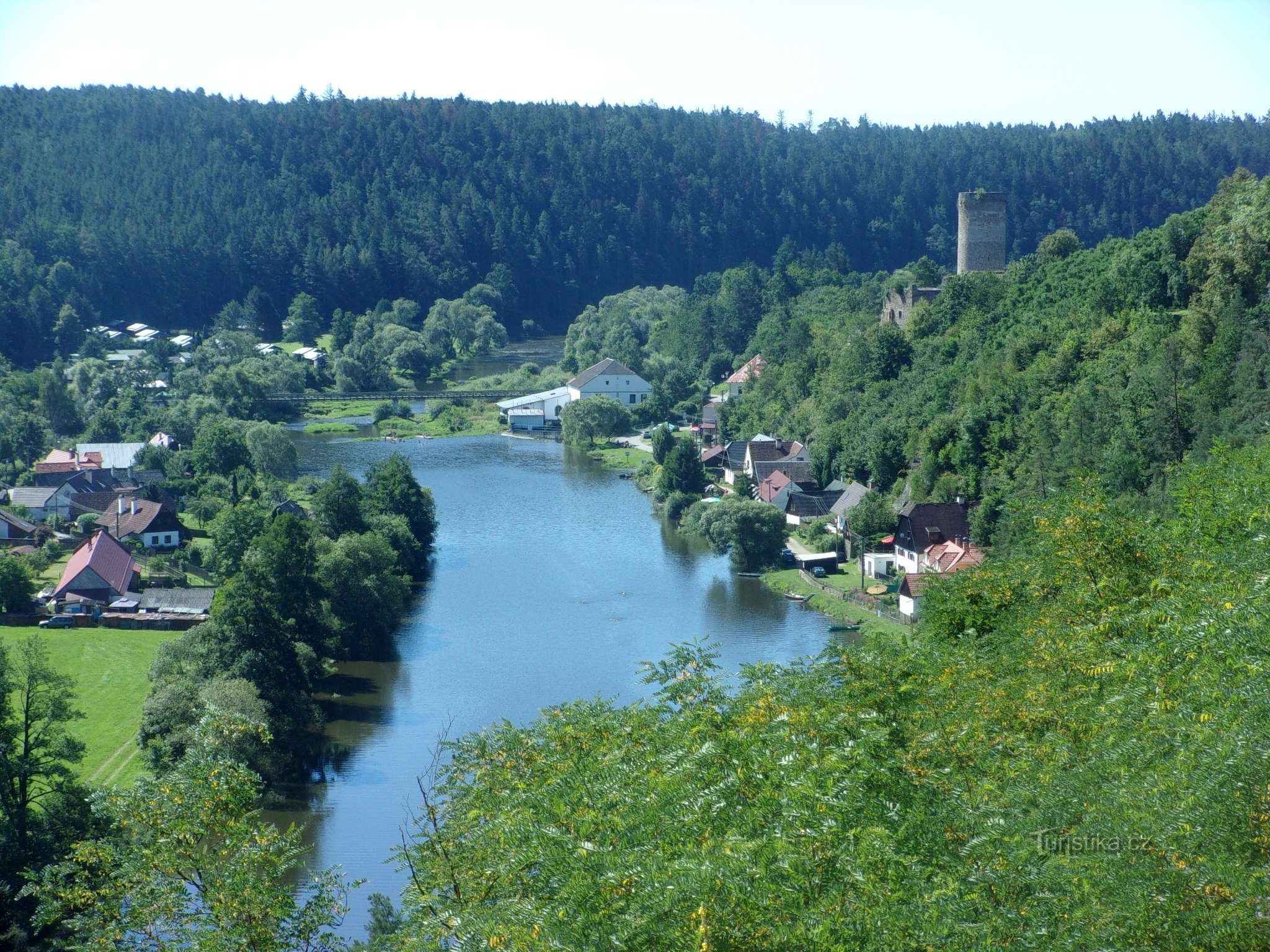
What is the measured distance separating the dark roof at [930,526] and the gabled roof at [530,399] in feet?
Answer: 71.7

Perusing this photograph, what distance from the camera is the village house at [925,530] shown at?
23891mm

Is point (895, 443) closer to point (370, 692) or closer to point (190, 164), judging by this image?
point (370, 692)

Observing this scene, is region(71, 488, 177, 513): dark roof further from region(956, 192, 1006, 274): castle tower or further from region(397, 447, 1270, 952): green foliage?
region(397, 447, 1270, 952): green foliage

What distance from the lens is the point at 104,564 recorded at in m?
23.7

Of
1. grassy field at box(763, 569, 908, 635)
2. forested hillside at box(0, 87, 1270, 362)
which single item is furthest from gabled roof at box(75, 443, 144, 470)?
forested hillside at box(0, 87, 1270, 362)

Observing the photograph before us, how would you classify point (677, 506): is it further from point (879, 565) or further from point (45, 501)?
point (45, 501)

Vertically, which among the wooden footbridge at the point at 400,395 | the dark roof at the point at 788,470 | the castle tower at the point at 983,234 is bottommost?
the wooden footbridge at the point at 400,395

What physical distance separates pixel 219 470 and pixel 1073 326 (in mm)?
19672

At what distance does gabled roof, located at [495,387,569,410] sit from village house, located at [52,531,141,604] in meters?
21.3

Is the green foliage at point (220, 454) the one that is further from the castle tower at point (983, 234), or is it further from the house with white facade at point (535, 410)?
the castle tower at point (983, 234)

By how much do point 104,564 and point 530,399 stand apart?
22908 mm

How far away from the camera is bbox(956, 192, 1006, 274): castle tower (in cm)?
3797

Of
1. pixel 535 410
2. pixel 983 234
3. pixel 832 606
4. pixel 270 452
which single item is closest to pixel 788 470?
pixel 832 606

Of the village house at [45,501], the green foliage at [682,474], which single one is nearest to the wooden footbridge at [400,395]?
the green foliage at [682,474]
